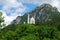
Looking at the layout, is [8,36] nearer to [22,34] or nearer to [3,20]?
[22,34]

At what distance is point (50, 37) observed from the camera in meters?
58.7

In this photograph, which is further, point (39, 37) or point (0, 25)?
point (39, 37)

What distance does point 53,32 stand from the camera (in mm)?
60375

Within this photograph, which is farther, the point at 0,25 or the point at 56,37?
the point at 56,37

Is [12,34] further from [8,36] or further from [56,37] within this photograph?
[56,37]

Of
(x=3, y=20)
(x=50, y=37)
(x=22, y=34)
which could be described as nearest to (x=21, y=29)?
(x=22, y=34)

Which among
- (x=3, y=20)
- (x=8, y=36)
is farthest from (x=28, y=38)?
(x=3, y=20)

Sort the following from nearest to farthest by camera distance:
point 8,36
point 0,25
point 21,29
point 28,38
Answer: point 0,25 → point 28,38 → point 8,36 → point 21,29

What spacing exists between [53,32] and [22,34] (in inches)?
260

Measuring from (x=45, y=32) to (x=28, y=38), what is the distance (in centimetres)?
810

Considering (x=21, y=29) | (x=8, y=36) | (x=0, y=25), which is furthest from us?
(x=21, y=29)

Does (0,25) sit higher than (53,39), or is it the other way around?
(0,25)

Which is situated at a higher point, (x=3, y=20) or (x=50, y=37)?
(x=3, y=20)

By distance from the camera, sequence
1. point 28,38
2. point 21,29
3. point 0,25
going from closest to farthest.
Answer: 1. point 0,25
2. point 28,38
3. point 21,29
